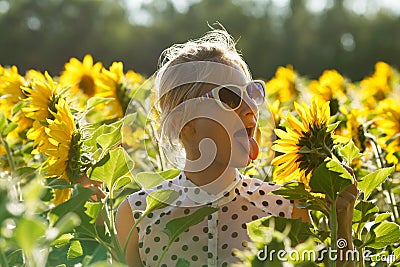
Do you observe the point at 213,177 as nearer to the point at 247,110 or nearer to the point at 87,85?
the point at 247,110

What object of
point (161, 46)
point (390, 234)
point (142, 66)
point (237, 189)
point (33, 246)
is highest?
point (161, 46)

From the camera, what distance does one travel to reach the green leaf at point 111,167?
2.75 ft

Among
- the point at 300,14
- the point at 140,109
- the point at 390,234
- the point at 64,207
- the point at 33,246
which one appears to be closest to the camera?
the point at 33,246

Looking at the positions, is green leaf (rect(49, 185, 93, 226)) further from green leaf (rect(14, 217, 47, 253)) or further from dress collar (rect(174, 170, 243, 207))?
dress collar (rect(174, 170, 243, 207))

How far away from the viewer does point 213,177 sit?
41.4 inches

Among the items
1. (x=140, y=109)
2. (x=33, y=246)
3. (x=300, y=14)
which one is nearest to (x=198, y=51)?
(x=140, y=109)

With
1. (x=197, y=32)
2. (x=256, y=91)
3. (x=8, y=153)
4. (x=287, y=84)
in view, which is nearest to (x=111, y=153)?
(x=256, y=91)

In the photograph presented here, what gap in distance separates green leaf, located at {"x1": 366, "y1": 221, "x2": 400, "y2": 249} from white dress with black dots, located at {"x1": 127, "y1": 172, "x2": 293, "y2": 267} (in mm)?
202

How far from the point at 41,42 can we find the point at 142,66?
175cm

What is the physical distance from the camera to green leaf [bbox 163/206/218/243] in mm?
834

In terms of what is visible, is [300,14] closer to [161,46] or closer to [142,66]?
[161,46]

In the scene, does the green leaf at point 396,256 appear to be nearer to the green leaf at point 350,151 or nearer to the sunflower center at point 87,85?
the green leaf at point 350,151

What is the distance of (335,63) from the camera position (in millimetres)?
9867

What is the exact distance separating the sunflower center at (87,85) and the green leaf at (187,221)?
131cm
